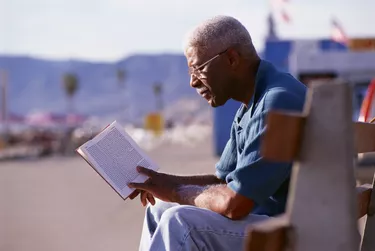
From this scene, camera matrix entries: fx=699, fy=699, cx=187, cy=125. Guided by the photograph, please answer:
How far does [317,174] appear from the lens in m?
1.77

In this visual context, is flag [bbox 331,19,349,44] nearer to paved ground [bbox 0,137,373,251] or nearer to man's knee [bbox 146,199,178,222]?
paved ground [bbox 0,137,373,251]

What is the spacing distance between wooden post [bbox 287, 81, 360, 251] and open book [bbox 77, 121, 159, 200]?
134cm

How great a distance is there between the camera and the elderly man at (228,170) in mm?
2373

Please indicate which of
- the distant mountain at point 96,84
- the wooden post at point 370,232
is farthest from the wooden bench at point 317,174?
the distant mountain at point 96,84

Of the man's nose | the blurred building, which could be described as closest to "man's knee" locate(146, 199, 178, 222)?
the man's nose

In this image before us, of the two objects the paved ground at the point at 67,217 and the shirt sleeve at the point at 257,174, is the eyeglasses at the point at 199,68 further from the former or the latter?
the paved ground at the point at 67,217

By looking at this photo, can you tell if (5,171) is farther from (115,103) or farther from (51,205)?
(115,103)

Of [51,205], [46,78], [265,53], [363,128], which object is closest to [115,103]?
[46,78]

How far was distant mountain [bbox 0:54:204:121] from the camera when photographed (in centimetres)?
14166

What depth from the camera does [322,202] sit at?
177 cm

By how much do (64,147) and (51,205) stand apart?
2234cm

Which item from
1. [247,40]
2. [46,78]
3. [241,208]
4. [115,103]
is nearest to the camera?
[241,208]

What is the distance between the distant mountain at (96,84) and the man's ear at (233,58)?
127358 mm

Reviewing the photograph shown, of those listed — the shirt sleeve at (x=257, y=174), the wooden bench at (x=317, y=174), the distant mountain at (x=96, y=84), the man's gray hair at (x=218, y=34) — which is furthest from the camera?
the distant mountain at (x=96, y=84)
